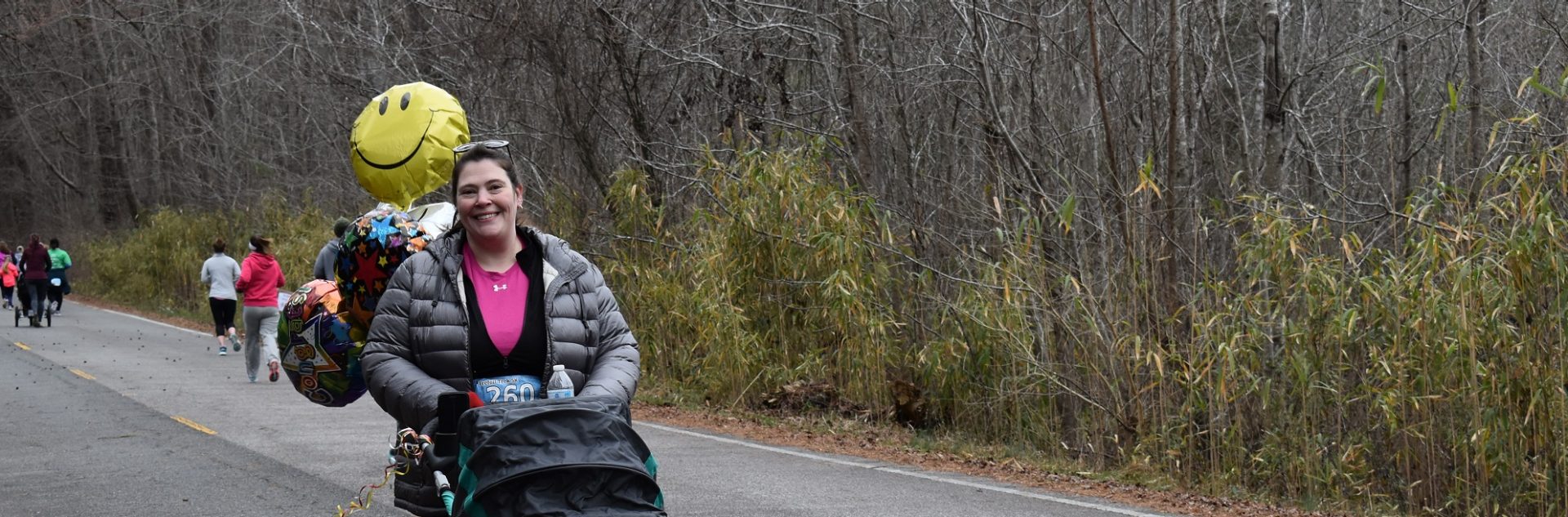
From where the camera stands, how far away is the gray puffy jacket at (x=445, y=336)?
4172 mm

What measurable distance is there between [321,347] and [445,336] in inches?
52.4

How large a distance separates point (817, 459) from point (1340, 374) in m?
3.60

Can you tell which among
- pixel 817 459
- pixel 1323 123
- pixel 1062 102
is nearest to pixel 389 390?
pixel 817 459

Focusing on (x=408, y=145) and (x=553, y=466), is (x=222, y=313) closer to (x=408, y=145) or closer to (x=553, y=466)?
(x=408, y=145)

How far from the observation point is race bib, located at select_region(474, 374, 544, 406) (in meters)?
4.21

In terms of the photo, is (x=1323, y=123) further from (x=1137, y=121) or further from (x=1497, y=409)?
(x=1497, y=409)

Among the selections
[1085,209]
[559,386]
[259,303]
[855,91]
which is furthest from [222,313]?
[559,386]

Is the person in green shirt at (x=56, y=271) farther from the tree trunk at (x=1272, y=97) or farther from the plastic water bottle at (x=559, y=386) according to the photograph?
the plastic water bottle at (x=559, y=386)

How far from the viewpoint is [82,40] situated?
44781 mm

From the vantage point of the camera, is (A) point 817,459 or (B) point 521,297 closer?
(B) point 521,297

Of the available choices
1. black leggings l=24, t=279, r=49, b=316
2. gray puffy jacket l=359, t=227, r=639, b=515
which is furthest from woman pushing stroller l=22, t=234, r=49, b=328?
gray puffy jacket l=359, t=227, r=639, b=515

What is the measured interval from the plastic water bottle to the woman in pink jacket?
13.8 meters

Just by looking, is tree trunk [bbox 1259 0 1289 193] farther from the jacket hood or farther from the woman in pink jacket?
the jacket hood

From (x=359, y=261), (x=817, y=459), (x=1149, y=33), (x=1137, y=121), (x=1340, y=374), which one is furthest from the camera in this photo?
(x=1137, y=121)
